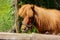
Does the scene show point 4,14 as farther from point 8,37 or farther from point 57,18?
point 8,37

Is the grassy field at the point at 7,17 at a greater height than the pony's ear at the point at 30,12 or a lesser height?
lesser

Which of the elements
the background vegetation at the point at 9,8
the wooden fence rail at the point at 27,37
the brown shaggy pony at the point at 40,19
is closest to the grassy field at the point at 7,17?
the background vegetation at the point at 9,8

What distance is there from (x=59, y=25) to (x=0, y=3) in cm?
215

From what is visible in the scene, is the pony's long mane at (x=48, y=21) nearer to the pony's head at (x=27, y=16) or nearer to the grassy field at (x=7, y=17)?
the pony's head at (x=27, y=16)

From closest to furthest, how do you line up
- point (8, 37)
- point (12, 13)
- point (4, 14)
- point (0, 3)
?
point (8, 37) < point (12, 13) < point (4, 14) < point (0, 3)

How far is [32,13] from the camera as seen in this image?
284 cm

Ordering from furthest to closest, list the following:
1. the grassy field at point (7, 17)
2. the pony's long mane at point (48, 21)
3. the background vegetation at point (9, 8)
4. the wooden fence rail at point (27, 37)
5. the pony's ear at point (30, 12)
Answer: the grassy field at point (7, 17)
the background vegetation at point (9, 8)
the pony's long mane at point (48, 21)
the pony's ear at point (30, 12)
the wooden fence rail at point (27, 37)

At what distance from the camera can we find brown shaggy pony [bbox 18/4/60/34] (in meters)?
2.85

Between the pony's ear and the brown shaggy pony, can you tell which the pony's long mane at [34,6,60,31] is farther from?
the pony's ear

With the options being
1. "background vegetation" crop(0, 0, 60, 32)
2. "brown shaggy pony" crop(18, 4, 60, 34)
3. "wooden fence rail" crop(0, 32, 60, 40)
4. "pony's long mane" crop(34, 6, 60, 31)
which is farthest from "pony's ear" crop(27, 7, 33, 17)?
"background vegetation" crop(0, 0, 60, 32)

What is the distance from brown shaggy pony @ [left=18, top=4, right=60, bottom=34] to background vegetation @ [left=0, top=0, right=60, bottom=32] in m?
1.12

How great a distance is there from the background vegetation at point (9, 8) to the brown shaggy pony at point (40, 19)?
112 cm

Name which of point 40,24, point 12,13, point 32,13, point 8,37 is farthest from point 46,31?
point 12,13

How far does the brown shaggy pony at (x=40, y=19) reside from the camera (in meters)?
2.85
